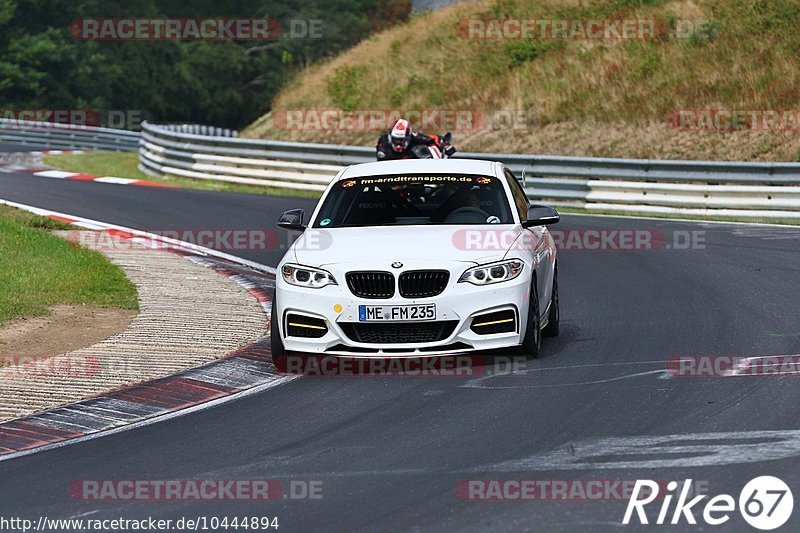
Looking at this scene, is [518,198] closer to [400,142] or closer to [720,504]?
[720,504]

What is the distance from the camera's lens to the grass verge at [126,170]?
2672cm

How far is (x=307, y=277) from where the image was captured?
9.97 meters

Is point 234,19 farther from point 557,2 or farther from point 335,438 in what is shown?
point 335,438

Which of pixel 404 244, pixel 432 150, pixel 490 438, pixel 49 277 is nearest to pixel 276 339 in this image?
pixel 404 244

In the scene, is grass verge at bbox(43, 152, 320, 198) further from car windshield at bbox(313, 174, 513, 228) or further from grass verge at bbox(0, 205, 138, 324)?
car windshield at bbox(313, 174, 513, 228)

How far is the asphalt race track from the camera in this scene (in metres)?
6.40

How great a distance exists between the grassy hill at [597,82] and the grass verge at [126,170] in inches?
153

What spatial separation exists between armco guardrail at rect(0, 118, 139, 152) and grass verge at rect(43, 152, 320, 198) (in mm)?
2403

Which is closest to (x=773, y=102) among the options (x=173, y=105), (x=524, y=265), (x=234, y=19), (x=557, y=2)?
(x=557, y=2)

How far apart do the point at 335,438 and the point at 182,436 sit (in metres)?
0.94

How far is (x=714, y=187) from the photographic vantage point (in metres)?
21.9

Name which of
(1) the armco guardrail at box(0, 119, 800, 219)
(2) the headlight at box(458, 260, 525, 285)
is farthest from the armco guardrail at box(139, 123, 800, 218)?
(2) the headlight at box(458, 260, 525, 285)

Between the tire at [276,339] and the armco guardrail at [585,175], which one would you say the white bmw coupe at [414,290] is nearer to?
the tire at [276,339]

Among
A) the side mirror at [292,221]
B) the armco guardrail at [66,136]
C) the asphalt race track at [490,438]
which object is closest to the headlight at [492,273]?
the asphalt race track at [490,438]
